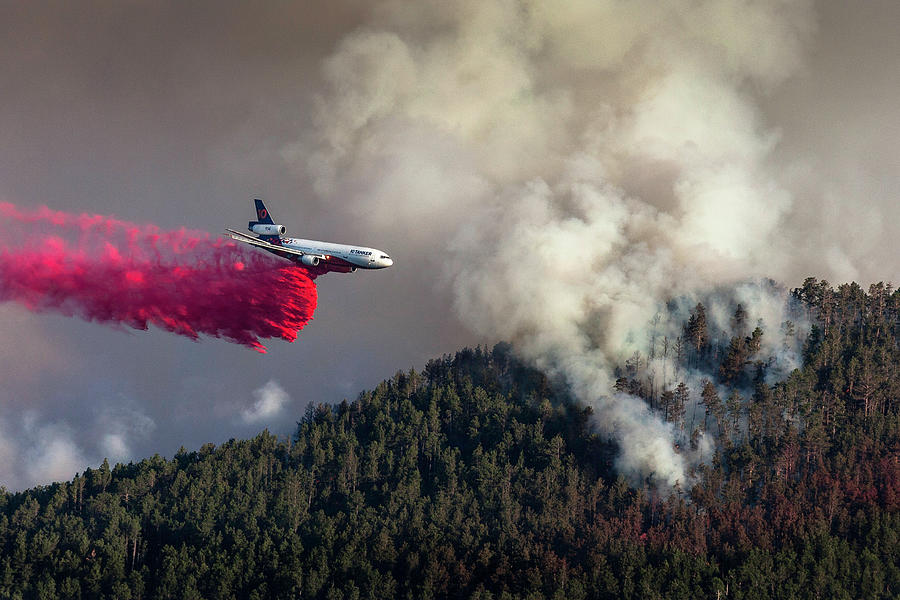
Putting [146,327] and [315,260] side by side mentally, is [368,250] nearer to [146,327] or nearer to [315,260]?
[315,260]

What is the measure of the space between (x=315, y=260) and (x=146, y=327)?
89.0 feet

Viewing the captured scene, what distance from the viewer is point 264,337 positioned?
654ft

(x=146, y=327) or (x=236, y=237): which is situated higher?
(x=236, y=237)

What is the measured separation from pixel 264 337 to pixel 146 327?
17518 mm

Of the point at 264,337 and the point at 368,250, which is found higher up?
the point at 368,250

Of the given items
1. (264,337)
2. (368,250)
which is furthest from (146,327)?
(368,250)

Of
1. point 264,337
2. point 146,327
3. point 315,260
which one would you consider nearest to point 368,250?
point 315,260

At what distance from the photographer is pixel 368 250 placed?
637 ft

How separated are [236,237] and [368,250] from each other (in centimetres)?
1907

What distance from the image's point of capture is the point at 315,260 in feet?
648

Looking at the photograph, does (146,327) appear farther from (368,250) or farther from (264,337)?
(368,250)

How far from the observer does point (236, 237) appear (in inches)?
7608

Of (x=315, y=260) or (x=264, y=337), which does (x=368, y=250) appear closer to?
(x=315, y=260)

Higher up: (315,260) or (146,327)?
(315,260)
